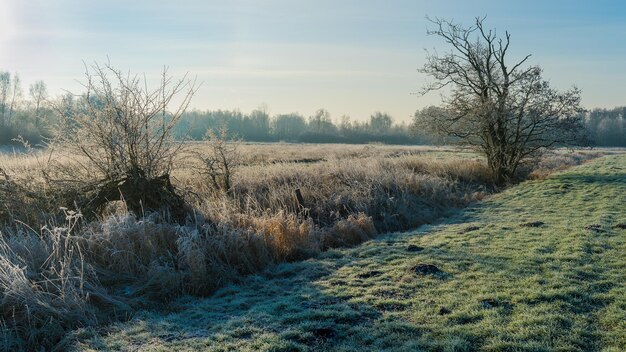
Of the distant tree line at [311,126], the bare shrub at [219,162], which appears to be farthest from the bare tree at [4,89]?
the bare shrub at [219,162]

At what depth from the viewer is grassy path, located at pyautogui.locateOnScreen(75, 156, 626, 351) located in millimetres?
4984

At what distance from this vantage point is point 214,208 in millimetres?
10242

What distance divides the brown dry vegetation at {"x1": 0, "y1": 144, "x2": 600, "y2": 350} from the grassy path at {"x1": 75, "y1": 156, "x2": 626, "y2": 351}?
0.53 m

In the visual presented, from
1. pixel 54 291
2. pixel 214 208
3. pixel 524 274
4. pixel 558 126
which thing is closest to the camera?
pixel 54 291

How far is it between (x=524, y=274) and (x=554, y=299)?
1.18m

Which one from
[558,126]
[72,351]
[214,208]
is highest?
[558,126]

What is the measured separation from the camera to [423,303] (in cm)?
601

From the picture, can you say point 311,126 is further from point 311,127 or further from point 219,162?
point 219,162

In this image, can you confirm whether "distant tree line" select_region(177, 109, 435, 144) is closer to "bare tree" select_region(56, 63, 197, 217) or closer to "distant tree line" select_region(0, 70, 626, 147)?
"distant tree line" select_region(0, 70, 626, 147)

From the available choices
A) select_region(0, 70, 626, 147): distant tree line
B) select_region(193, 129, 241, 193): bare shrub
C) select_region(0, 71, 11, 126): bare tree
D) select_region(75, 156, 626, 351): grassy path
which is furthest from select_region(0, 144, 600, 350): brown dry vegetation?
select_region(0, 71, 11, 126): bare tree

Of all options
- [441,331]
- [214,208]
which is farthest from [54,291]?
[441,331]

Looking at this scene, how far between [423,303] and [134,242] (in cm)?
492

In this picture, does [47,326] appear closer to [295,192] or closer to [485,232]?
[295,192]

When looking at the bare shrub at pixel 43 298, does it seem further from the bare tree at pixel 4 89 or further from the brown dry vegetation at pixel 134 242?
the bare tree at pixel 4 89
